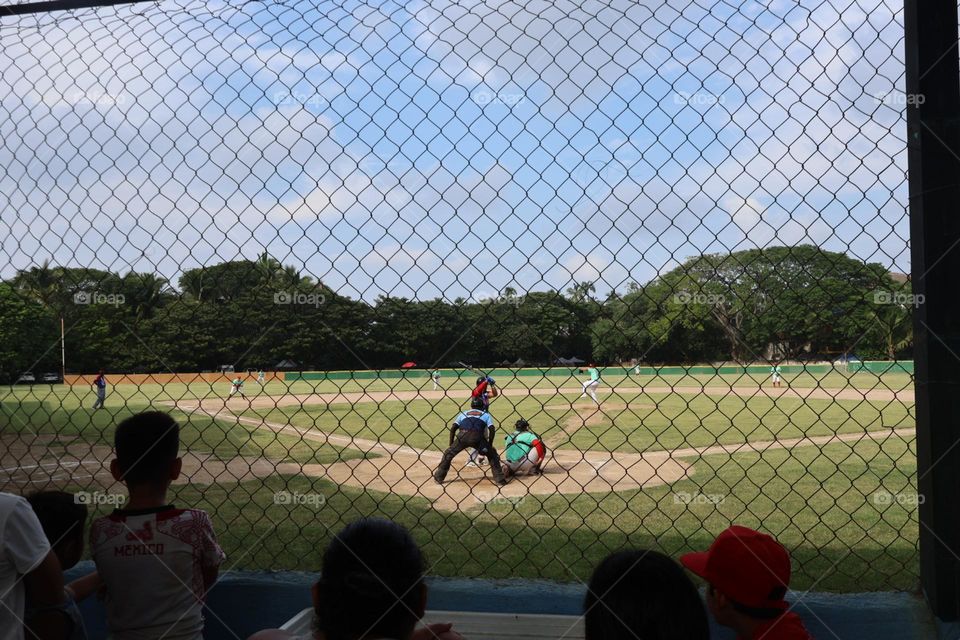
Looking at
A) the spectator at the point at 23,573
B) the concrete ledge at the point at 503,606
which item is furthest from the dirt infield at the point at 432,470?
the spectator at the point at 23,573

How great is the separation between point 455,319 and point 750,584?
1401 millimetres

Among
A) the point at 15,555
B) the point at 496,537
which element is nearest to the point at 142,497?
the point at 15,555

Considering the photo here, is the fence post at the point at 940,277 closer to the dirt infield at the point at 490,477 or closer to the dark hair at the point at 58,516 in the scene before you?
the dark hair at the point at 58,516

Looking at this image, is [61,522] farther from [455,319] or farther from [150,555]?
[455,319]

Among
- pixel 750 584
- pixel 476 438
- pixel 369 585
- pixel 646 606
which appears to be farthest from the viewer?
pixel 476 438

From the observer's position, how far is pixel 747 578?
5.65 ft

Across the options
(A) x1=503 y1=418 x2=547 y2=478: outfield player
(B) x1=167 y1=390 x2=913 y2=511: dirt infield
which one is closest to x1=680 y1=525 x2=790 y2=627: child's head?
(B) x1=167 y1=390 x2=913 y2=511: dirt infield

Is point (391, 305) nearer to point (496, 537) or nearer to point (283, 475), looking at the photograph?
point (496, 537)

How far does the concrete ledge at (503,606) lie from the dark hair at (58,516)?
2.10ft

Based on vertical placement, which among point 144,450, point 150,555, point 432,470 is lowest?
point 432,470

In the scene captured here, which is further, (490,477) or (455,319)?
(490,477)

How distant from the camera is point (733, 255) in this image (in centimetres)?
250

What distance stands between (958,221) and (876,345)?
35.5 inches

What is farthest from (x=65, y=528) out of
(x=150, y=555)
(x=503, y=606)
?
(x=503, y=606)
